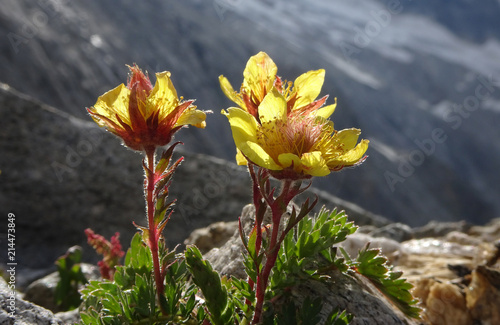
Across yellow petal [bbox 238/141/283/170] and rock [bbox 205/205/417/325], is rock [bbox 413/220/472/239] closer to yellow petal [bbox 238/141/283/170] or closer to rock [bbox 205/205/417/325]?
rock [bbox 205/205/417/325]

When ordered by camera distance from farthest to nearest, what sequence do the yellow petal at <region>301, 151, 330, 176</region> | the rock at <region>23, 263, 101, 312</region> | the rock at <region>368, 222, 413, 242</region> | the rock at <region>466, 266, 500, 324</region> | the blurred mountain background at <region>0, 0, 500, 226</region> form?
the blurred mountain background at <region>0, 0, 500, 226</region> → the rock at <region>368, 222, 413, 242</region> → the rock at <region>23, 263, 101, 312</region> → the rock at <region>466, 266, 500, 324</region> → the yellow petal at <region>301, 151, 330, 176</region>

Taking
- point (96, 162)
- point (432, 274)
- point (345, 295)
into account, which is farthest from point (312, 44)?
point (345, 295)

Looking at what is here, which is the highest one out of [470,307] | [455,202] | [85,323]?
[455,202]

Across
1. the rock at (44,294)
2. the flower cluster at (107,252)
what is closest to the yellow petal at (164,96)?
the flower cluster at (107,252)

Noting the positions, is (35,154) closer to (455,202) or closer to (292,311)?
(292,311)

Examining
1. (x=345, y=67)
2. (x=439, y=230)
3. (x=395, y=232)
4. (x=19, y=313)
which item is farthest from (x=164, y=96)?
(x=345, y=67)

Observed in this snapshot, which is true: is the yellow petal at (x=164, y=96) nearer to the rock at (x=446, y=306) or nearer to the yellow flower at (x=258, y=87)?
the yellow flower at (x=258, y=87)

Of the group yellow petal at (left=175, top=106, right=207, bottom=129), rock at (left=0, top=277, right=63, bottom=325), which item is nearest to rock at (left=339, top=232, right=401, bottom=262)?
yellow petal at (left=175, top=106, right=207, bottom=129)
